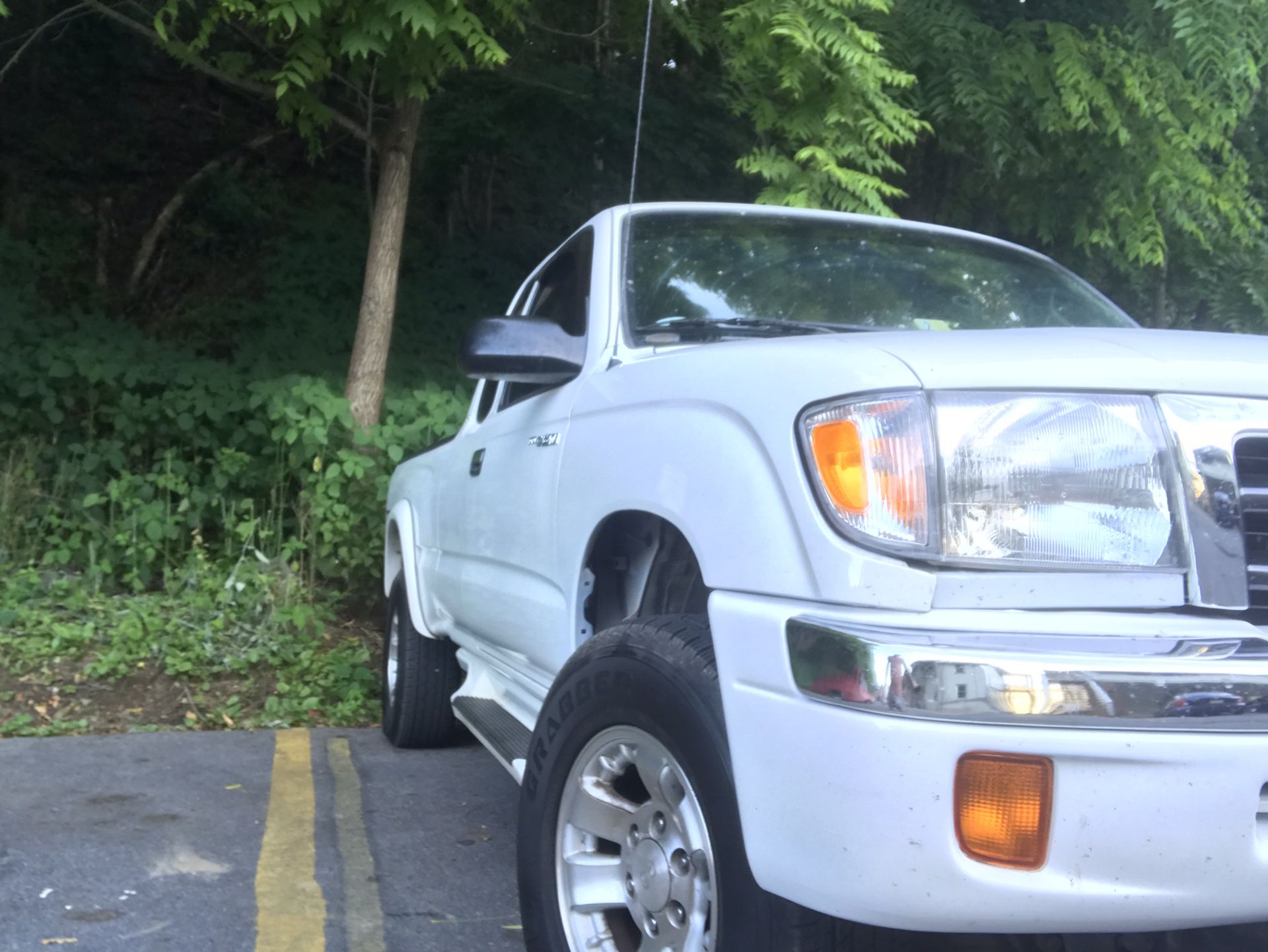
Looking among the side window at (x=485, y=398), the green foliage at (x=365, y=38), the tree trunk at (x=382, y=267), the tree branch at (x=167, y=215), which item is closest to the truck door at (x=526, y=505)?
the side window at (x=485, y=398)

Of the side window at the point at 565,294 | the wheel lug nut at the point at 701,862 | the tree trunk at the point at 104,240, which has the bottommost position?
the wheel lug nut at the point at 701,862

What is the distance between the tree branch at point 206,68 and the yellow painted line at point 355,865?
407 cm

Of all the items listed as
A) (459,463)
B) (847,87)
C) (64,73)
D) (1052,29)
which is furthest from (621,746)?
A: (64,73)

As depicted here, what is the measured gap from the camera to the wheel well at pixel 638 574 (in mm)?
2662

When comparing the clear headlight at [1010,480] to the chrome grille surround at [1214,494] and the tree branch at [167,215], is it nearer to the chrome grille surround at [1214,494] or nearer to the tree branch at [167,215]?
the chrome grille surround at [1214,494]

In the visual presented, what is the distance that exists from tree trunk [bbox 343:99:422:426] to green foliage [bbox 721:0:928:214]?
2.25 m

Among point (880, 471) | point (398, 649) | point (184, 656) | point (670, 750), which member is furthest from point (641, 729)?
point (184, 656)

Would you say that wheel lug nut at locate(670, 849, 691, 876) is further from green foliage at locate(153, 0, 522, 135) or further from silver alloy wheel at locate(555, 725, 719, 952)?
green foliage at locate(153, 0, 522, 135)

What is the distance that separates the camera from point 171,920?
3316 millimetres

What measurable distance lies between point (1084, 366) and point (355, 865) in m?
2.70

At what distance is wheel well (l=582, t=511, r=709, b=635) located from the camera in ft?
8.73

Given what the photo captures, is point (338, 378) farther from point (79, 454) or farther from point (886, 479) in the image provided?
point (886, 479)

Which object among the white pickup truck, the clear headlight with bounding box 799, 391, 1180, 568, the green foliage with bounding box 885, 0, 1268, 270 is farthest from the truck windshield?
the green foliage with bounding box 885, 0, 1268, 270

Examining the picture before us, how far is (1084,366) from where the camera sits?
199cm
